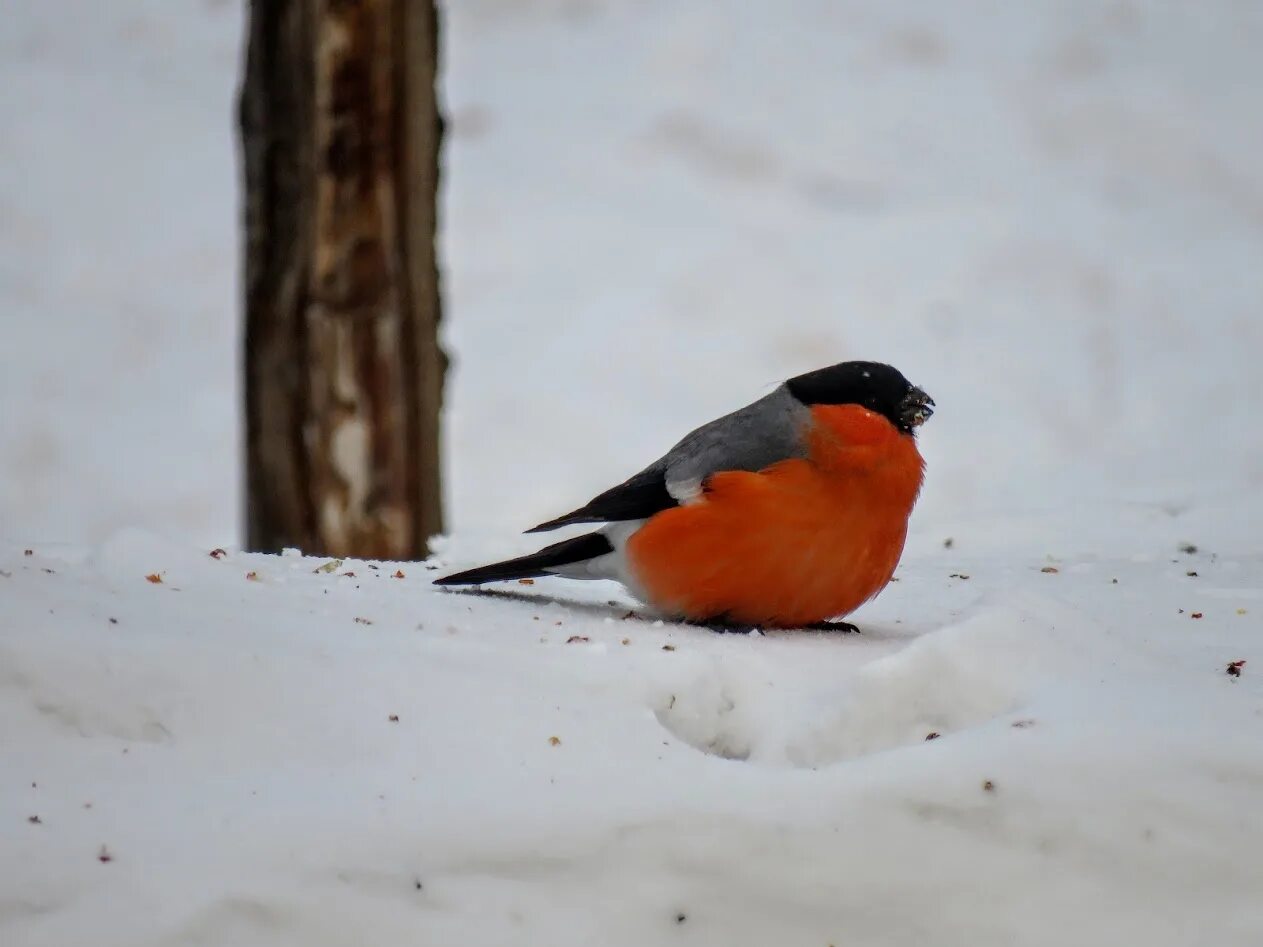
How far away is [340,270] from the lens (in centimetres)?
550

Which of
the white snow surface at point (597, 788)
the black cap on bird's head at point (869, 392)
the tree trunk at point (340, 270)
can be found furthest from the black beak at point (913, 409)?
the tree trunk at point (340, 270)

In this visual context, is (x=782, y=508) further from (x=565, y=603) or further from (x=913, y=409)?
(x=565, y=603)

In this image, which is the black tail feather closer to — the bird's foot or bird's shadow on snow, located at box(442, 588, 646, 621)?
bird's shadow on snow, located at box(442, 588, 646, 621)

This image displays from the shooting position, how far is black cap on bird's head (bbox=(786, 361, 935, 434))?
10.9ft

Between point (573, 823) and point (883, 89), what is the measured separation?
32.6ft

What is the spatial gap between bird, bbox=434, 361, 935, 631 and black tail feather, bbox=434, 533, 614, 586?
0.01m

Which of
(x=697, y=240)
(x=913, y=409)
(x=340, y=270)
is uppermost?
(x=697, y=240)

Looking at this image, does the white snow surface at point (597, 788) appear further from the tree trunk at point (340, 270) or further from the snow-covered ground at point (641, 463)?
the tree trunk at point (340, 270)

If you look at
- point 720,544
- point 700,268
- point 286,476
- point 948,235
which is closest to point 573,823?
point 720,544

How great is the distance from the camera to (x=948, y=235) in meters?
10.4

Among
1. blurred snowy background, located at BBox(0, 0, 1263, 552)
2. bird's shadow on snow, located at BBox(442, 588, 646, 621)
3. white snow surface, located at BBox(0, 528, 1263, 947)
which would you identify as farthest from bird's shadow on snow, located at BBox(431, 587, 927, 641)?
blurred snowy background, located at BBox(0, 0, 1263, 552)

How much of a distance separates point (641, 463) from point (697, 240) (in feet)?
7.73

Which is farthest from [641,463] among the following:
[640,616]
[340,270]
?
[640,616]

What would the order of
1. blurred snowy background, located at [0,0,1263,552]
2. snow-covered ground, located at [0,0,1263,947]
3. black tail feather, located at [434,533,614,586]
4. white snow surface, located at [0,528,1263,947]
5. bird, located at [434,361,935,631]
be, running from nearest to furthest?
white snow surface, located at [0,528,1263,947] → snow-covered ground, located at [0,0,1263,947] → bird, located at [434,361,935,631] → black tail feather, located at [434,533,614,586] → blurred snowy background, located at [0,0,1263,552]
